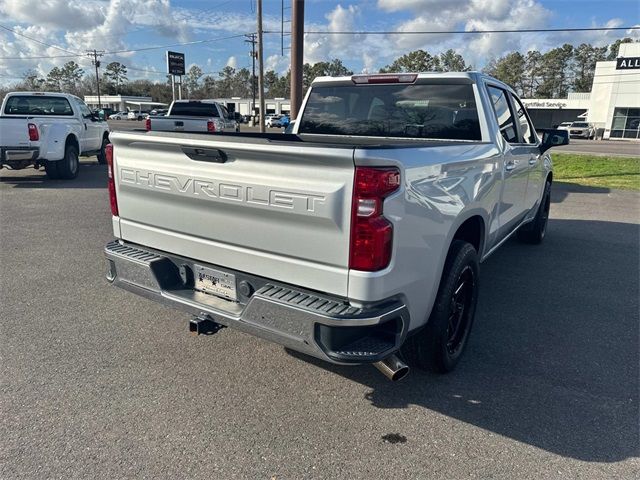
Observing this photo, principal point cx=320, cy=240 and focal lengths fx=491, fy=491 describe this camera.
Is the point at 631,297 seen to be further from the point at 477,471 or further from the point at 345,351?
the point at 345,351

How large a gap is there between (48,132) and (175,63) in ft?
159

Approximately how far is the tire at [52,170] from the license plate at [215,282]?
10344 millimetres

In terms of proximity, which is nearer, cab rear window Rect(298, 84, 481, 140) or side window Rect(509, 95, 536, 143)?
cab rear window Rect(298, 84, 481, 140)

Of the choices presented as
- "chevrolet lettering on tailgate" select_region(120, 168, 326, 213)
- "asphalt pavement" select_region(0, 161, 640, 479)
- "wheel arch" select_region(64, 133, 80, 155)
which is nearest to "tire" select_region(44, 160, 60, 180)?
"wheel arch" select_region(64, 133, 80, 155)

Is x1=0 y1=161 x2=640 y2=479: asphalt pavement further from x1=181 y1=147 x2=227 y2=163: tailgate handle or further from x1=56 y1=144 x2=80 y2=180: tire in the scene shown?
x1=56 y1=144 x2=80 y2=180: tire

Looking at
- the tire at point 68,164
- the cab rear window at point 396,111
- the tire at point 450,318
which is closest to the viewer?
the tire at point 450,318

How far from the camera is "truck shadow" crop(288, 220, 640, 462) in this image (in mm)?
2855

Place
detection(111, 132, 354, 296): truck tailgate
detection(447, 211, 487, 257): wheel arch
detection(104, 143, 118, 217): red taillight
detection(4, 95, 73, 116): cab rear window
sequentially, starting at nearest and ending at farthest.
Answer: detection(111, 132, 354, 296): truck tailgate < detection(104, 143, 118, 217): red taillight < detection(447, 211, 487, 257): wheel arch < detection(4, 95, 73, 116): cab rear window

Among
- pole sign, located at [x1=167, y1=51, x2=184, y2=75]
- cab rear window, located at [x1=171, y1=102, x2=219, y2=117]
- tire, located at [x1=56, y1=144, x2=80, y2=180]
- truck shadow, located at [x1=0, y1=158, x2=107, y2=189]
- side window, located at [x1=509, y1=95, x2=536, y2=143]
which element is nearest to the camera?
side window, located at [x1=509, y1=95, x2=536, y2=143]

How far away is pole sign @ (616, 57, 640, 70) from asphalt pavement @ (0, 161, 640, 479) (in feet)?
186

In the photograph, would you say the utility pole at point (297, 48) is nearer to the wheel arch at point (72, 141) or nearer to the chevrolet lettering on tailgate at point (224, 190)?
the wheel arch at point (72, 141)

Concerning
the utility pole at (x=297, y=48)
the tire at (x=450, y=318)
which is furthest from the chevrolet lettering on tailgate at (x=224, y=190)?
the utility pole at (x=297, y=48)

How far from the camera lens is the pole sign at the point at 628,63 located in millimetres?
50178

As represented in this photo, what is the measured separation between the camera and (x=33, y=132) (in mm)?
10656
